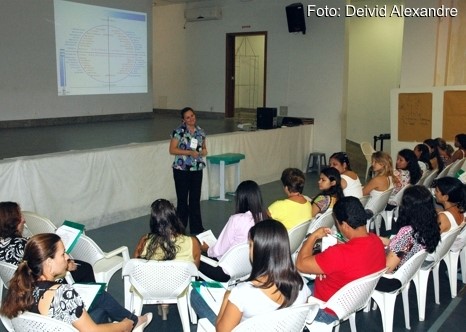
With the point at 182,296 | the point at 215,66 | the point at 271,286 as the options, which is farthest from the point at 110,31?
the point at 271,286

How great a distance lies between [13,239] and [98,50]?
8368 mm

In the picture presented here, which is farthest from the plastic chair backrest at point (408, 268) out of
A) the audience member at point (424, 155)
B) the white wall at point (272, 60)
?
the white wall at point (272, 60)

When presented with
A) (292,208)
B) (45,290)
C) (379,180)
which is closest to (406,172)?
(379,180)

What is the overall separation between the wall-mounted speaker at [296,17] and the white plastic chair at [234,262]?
25.5 ft

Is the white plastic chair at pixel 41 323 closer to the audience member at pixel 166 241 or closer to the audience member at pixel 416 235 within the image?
the audience member at pixel 166 241

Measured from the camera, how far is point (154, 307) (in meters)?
3.31

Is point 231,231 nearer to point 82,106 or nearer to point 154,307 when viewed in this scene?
point 154,307

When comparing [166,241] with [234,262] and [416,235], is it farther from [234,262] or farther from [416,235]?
[416,235]

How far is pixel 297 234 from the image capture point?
10.3 feet

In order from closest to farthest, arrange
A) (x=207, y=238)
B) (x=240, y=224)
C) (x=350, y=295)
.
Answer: (x=350, y=295), (x=240, y=224), (x=207, y=238)

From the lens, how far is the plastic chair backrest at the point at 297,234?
3.07 m

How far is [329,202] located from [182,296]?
59.4 inches

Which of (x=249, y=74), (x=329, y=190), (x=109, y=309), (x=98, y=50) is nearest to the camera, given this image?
(x=109, y=309)

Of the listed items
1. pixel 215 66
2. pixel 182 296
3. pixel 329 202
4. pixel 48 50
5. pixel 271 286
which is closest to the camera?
pixel 271 286
